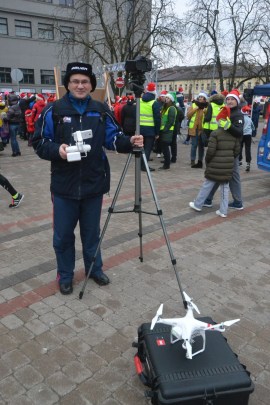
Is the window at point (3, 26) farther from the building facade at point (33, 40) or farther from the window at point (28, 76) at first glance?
the window at point (28, 76)

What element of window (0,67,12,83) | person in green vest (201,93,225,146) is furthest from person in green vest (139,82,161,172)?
window (0,67,12,83)

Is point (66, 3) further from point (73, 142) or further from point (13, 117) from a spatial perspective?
point (73, 142)

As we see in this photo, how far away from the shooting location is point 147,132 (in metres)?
8.65

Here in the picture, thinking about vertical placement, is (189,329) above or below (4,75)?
below

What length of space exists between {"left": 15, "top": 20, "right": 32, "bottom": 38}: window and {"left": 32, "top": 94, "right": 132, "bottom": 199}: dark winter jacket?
40206 mm

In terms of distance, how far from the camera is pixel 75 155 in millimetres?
2793

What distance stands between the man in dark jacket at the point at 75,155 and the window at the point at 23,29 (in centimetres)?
4020

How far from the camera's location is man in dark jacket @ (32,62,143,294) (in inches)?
121

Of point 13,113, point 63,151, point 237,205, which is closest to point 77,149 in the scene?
point 63,151

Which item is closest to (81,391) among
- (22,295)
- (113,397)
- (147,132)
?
(113,397)

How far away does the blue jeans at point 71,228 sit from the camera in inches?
131

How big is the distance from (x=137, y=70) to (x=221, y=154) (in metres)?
2.71

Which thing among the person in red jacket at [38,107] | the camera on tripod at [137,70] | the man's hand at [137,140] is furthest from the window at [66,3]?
the man's hand at [137,140]

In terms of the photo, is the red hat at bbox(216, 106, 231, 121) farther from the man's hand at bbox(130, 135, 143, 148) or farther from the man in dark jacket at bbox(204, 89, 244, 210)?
the man's hand at bbox(130, 135, 143, 148)
